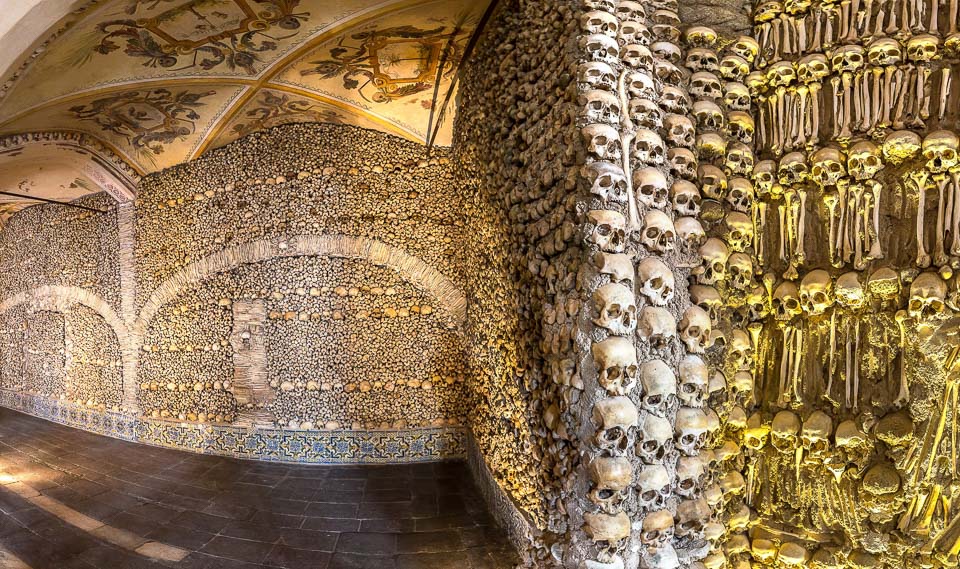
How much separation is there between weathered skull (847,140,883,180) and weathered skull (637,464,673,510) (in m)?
1.55

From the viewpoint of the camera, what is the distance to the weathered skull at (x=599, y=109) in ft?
6.39

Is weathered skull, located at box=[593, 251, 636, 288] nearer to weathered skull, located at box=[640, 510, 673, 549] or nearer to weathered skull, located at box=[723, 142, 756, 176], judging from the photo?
weathered skull, located at box=[723, 142, 756, 176]

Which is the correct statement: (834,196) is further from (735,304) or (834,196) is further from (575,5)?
(575,5)

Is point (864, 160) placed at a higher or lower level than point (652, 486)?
higher

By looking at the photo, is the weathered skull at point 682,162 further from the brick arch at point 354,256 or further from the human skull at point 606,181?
the brick arch at point 354,256

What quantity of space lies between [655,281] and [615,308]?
0.24 m

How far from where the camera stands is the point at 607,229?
1.85 meters

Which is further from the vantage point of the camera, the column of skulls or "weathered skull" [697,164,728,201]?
"weathered skull" [697,164,728,201]

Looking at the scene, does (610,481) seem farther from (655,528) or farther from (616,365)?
(616,365)

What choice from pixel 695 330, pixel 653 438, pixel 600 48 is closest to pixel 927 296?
pixel 695 330

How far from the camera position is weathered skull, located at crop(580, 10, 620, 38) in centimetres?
203

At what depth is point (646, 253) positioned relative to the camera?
1.95m

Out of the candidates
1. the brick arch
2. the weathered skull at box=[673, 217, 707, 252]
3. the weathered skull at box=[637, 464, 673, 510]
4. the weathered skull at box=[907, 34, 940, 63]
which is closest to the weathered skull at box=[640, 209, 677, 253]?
the weathered skull at box=[673, 217, 707, 252]

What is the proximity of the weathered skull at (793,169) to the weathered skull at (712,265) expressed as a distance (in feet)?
1.51
